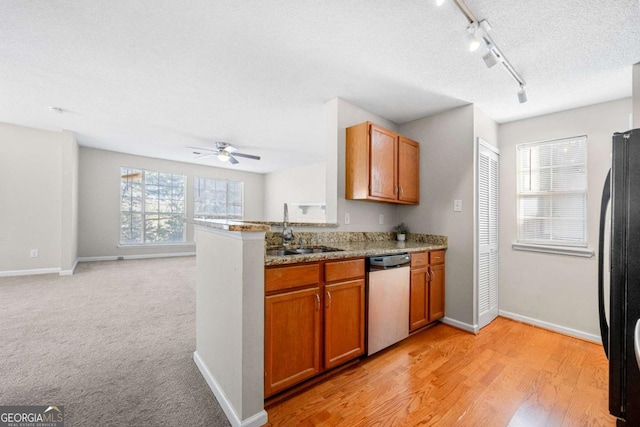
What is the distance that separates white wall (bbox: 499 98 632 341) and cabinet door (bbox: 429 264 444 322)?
0.97 m

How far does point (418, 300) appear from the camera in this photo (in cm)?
276

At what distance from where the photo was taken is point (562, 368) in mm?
2223

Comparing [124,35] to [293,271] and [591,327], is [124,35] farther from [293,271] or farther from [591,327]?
[591,327]

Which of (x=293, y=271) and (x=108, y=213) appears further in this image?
(x=108, y=213)

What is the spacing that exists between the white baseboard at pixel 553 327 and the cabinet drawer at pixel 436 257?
119cm

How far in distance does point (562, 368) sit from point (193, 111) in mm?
4845

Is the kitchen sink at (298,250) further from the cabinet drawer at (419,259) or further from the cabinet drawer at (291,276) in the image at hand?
the cabinet drawer at (419,259)

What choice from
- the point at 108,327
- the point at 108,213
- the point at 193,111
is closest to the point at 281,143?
the point at 193,111

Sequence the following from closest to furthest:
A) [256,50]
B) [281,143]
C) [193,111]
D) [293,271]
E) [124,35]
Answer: [293,271] < [124,35] < [256,50] < [193,111] < [281,143]

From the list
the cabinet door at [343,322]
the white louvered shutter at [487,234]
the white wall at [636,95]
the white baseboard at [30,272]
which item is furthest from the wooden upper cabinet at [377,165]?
the white baseboard at [30,272]

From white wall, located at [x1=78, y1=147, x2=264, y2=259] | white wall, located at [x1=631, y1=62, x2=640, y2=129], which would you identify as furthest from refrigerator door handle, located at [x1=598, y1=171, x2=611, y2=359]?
white wall, located at [x1=78, y1=147, x2=264, y2=259]

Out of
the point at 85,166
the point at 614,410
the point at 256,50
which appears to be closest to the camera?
the point at 614,410

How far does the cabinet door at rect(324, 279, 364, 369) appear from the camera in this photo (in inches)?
77.3

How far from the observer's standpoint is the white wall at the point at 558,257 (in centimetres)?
279
